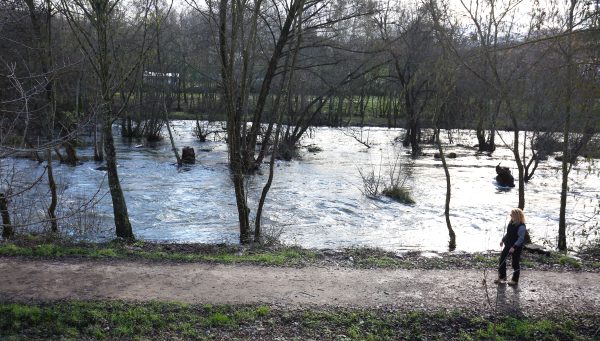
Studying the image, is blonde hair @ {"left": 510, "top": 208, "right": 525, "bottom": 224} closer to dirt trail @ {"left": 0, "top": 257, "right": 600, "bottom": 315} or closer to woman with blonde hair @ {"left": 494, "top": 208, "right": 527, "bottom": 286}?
woman with blonde hair @ {"left": 494, "top": 208, "right": 527, "bottom": 286}

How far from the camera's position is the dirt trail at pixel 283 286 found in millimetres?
8047

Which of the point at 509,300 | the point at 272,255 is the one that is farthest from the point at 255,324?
the point at 509,300

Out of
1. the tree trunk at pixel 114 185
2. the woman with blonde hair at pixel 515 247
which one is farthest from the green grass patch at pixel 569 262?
the tree trunk at pixel 114 185

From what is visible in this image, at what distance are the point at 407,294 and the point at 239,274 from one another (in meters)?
2.72

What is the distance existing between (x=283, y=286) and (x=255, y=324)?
1383 millimetres

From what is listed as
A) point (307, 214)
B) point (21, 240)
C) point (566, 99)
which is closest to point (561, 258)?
point (566, 99)

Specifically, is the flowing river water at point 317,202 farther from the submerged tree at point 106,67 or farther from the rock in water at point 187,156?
the submerged tree at point 106,67

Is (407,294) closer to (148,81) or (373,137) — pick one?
(148,81)

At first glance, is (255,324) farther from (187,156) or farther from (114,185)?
(187,156)

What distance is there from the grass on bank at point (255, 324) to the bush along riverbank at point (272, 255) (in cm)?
221

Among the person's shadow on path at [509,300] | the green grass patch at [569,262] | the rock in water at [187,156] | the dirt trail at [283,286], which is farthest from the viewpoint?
the rock in water at [187,156]

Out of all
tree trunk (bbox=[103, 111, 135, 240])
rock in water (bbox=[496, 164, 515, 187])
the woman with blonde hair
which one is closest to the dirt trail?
the woman with blonde hair

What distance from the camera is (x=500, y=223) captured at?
17266mm

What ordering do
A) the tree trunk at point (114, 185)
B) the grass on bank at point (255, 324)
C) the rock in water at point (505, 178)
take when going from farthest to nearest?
1. the rock in water at point (505, 178)
2. the tree trunk at point (114, 185)
3. the grass on bank at point (255, 324)
